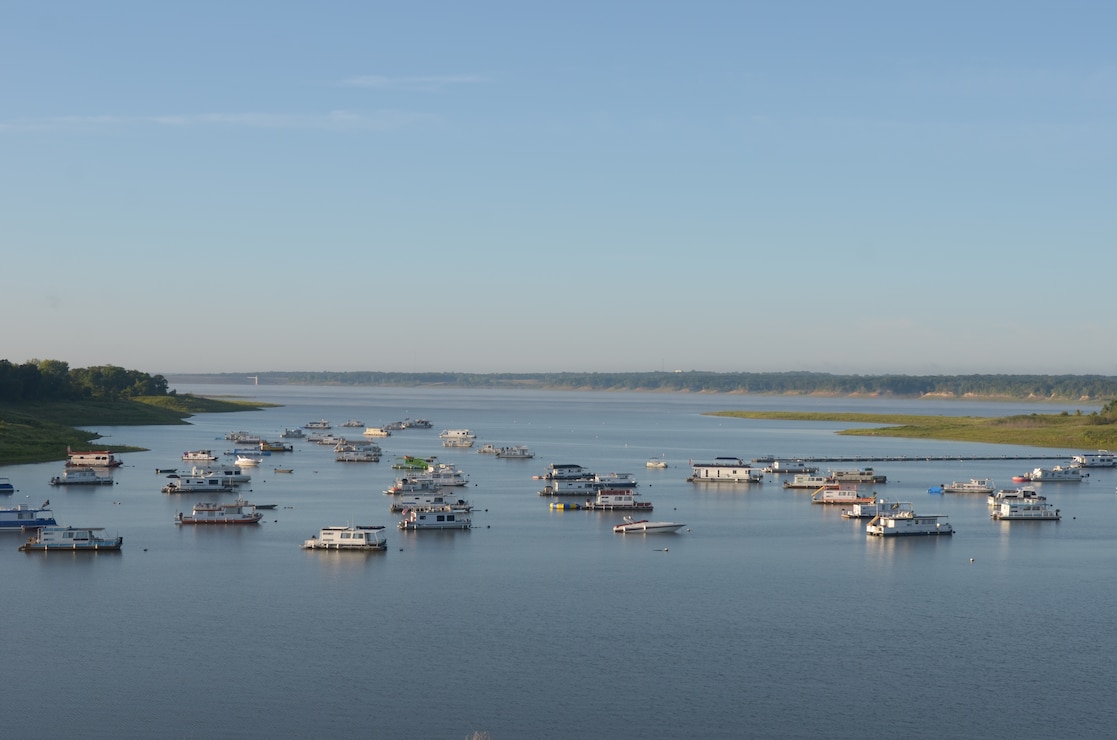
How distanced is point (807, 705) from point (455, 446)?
11811cm

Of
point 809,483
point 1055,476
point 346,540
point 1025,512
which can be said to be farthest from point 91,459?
point 1055,476

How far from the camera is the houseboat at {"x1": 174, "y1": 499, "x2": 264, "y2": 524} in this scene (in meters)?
75.8

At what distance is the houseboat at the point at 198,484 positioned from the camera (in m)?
93.9

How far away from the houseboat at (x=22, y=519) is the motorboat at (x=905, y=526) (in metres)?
48.4

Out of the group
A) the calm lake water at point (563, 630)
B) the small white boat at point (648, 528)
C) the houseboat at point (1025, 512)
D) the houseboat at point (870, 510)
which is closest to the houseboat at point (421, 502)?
the calm lake water at point (563, 630)

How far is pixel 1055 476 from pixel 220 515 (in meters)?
73.7

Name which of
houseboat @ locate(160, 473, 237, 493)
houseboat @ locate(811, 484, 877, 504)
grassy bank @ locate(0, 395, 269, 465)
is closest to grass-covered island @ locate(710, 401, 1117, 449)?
houseboat @ locate(811, 484, 877, 504)

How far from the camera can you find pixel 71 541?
64.8m

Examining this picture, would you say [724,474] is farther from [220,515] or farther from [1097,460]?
[220,515]

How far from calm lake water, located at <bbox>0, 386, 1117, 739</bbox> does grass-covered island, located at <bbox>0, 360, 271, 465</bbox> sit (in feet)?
133

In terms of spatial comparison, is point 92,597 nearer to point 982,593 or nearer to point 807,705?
point 807,705

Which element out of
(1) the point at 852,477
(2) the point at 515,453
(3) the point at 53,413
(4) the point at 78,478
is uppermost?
(3) the point at 53,413

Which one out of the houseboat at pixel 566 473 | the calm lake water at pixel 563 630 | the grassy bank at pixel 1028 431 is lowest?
the calm lake water at pixel 563 630

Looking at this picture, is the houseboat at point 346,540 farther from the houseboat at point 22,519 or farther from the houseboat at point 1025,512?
the houseboat at point 1025,512
